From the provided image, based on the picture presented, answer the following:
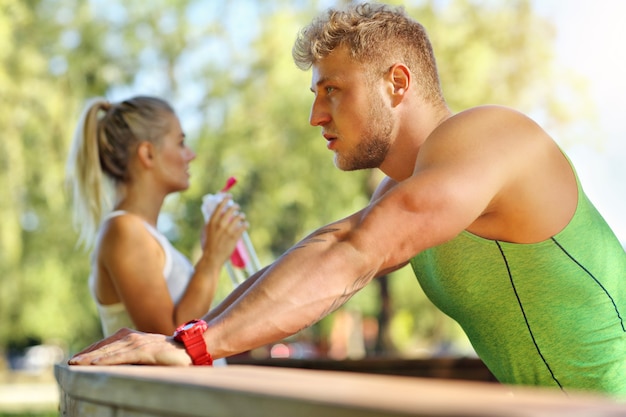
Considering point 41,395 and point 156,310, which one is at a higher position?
point 41,395

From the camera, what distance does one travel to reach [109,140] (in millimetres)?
3348

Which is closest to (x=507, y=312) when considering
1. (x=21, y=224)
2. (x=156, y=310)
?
(x=156, y=310)

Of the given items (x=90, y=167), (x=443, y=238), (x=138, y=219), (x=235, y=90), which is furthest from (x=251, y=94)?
(x=443, y=238)

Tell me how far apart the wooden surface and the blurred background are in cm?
983

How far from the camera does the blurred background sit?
35.5 ft

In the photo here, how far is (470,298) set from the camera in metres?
2.01

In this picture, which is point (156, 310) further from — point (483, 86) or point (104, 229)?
point (483, 86)

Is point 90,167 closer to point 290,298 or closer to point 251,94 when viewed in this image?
point 290,298

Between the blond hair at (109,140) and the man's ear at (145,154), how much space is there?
0.02 meters

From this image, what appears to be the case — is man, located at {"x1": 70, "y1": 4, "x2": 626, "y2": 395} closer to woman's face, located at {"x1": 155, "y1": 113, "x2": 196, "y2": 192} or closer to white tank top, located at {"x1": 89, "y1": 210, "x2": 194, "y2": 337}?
white tank top, located at {"x1": 89, "y1": 210, "x2": 194, "y2": 337}

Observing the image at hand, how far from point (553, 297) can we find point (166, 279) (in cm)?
152

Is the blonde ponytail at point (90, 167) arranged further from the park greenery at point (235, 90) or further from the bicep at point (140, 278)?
the park greenery at point (235, 90)

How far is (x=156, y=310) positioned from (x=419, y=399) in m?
2.31

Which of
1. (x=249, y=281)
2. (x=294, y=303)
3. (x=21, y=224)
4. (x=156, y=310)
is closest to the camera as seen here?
(x=294, y=303)
